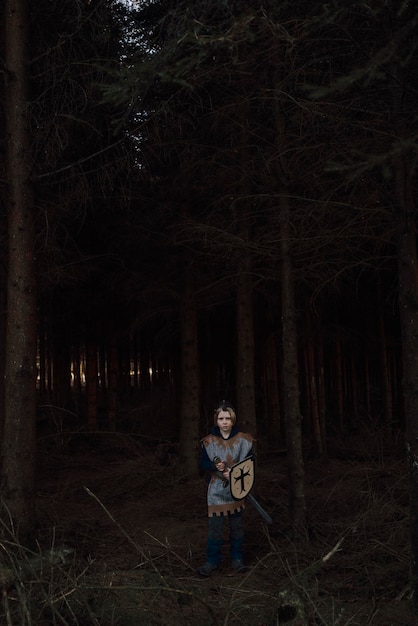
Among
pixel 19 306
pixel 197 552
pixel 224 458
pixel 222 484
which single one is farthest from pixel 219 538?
pixel 19 306

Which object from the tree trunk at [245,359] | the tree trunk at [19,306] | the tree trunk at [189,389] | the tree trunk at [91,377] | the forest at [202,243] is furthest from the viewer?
the tree trunk at [91,377]

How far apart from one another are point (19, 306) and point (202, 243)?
3925 mm

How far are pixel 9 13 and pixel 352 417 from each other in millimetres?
17573

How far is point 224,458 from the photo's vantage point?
7496 mm

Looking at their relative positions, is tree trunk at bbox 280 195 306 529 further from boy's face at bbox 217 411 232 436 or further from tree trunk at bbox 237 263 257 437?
tree trunk at bbox 237 263 257 437

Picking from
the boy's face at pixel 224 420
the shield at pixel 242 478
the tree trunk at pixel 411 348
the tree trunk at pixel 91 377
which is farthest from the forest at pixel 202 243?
the tree trunk at pixel 91 377

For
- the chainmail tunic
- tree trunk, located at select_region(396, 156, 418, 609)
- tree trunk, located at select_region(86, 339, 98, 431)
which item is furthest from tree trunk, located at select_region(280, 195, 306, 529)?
tree trunk, located at select_region(86, 339, 98, 431)

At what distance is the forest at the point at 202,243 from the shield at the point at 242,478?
0.50 meters

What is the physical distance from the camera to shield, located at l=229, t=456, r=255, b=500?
285 inches

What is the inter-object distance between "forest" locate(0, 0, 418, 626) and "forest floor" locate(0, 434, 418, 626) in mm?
42

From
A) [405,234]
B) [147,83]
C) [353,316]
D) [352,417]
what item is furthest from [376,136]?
[352,417]

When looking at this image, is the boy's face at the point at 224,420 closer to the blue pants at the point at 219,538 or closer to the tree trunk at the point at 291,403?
the blue pants at the point at 219,538

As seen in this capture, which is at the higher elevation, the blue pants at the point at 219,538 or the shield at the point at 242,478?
the shield at the point at 242,478

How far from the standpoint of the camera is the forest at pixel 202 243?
5.83m
